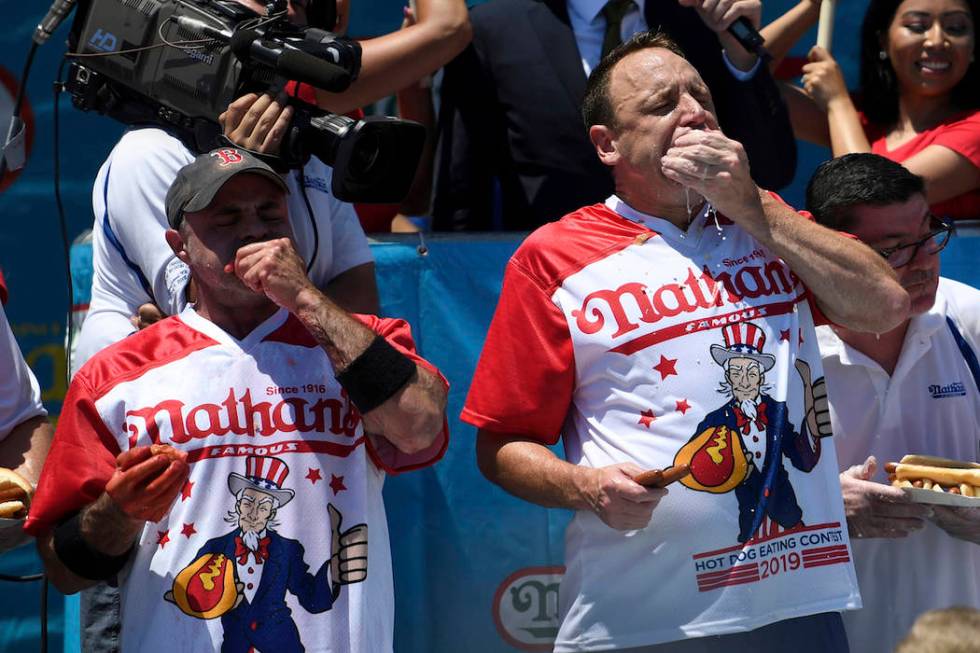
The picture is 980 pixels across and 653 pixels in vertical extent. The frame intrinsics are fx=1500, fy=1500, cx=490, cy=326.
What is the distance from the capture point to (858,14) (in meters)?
4.98

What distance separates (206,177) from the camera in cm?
298

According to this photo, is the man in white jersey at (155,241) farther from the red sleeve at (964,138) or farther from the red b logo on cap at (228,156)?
the red sleeve at (964,138)

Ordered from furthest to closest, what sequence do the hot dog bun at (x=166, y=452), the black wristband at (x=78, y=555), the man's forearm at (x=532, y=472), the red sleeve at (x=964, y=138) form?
the red sleeve at (x=964, y=138)
the man's forearm at (x=532, y=472)
the black wristband at (x=78, y=555)
the hot dog bun at (x=166, y=452)

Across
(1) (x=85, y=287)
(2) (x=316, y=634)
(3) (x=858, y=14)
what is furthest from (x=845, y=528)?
(3) (x=858, y=14)

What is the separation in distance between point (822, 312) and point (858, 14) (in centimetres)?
223

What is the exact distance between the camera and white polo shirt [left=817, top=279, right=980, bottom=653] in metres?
3.22

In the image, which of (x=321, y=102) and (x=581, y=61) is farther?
(x=581, y=61)

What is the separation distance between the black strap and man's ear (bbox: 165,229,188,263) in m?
1.70

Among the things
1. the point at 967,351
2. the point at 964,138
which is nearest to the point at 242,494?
the point at 967,351

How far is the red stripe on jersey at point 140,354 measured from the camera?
9.50 ft

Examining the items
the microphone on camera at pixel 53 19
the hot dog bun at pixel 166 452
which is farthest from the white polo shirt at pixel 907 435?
the microphone on camera at pixel 53 19

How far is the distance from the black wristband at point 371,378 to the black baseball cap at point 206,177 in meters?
0.47

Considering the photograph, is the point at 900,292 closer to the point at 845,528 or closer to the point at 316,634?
the point at 845,528

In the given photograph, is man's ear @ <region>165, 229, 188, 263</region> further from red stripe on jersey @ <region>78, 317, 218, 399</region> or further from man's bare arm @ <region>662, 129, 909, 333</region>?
man's bare arm @ <region>662, 129, 909, 333</region>
